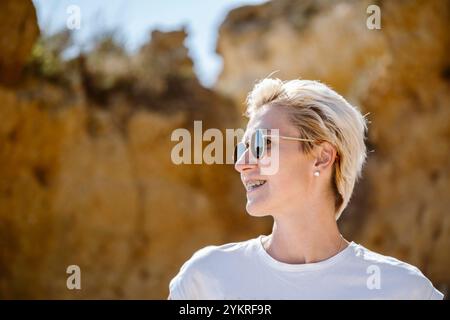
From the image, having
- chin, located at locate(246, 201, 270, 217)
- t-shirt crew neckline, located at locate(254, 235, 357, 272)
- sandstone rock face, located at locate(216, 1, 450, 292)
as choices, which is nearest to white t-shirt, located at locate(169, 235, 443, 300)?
t-shirt crew neckline, located at locate(254, 235, 357, 272)

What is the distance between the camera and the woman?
87.7 inches

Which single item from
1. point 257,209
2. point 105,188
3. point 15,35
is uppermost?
point 15,35

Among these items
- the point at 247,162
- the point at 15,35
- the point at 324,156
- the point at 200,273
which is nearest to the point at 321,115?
the point at 324,156

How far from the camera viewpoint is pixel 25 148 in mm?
7980

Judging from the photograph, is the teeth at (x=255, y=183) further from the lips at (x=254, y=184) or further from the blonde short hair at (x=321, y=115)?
the blonde short hair at (x=321, y=115)

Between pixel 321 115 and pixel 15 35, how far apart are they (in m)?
5.88

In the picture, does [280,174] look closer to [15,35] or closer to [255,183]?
[255,183]

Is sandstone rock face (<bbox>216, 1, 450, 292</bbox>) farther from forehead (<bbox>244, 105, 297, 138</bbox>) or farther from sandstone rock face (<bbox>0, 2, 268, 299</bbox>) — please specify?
forehead (<bbox>244, 105, 297, 138</bbox>)

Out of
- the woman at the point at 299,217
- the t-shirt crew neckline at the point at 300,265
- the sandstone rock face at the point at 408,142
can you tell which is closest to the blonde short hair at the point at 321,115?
the woman at the point at 299,217

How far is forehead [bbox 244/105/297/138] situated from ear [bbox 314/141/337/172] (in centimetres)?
12

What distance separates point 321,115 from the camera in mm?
2467

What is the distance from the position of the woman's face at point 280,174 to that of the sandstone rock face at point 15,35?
5589 mm
